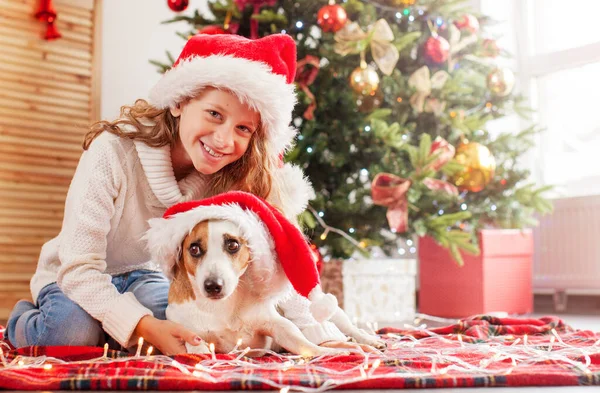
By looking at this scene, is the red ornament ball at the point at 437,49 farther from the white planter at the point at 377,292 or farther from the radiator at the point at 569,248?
the radiator at the point at 569,248

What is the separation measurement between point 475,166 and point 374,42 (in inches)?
25.3

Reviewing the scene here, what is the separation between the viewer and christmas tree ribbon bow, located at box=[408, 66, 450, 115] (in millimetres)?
2875

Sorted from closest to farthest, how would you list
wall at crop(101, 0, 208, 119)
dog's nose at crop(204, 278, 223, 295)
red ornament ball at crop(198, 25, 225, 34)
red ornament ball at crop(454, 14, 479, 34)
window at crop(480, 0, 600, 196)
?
dog's nose at crop(204, 278, 223, 295) < red ornament ball at crop(198, 25, 225, 34) < red ornament ball at crop(454, 14, 479, 34) < wall at crop(101, 0, 208, 119) < window at crop(480, 0, 600, 196)

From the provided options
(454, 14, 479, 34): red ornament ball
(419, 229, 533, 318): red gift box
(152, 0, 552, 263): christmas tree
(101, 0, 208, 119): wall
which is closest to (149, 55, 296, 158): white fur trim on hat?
(152, 0, 552, 263): christmas tree

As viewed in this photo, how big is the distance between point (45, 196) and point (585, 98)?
291 centimetres

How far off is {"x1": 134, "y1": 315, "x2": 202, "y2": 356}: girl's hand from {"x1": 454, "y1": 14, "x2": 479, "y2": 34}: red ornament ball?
2138 millimetres

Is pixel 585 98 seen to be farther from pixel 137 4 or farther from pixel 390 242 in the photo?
pixel 137 4

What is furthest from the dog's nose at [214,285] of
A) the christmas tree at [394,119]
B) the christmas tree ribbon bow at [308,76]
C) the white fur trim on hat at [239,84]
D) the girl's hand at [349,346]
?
the christmas tree ribbon bow at [308,76]

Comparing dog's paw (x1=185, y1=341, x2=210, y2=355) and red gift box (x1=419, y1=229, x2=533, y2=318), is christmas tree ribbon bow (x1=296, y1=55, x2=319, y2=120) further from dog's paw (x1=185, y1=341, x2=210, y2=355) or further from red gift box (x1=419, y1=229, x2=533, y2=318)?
dog's paw (x1=185, y1=341, x2=210, y2=355)

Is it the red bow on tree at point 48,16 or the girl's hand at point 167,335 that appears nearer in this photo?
the girl's hand at point 167,335

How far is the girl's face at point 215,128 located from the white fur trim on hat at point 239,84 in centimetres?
2

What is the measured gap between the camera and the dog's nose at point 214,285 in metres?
1.33

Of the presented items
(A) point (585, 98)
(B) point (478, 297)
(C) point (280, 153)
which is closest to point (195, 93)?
(C) point (280, 153)

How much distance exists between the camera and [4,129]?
3412 mm
